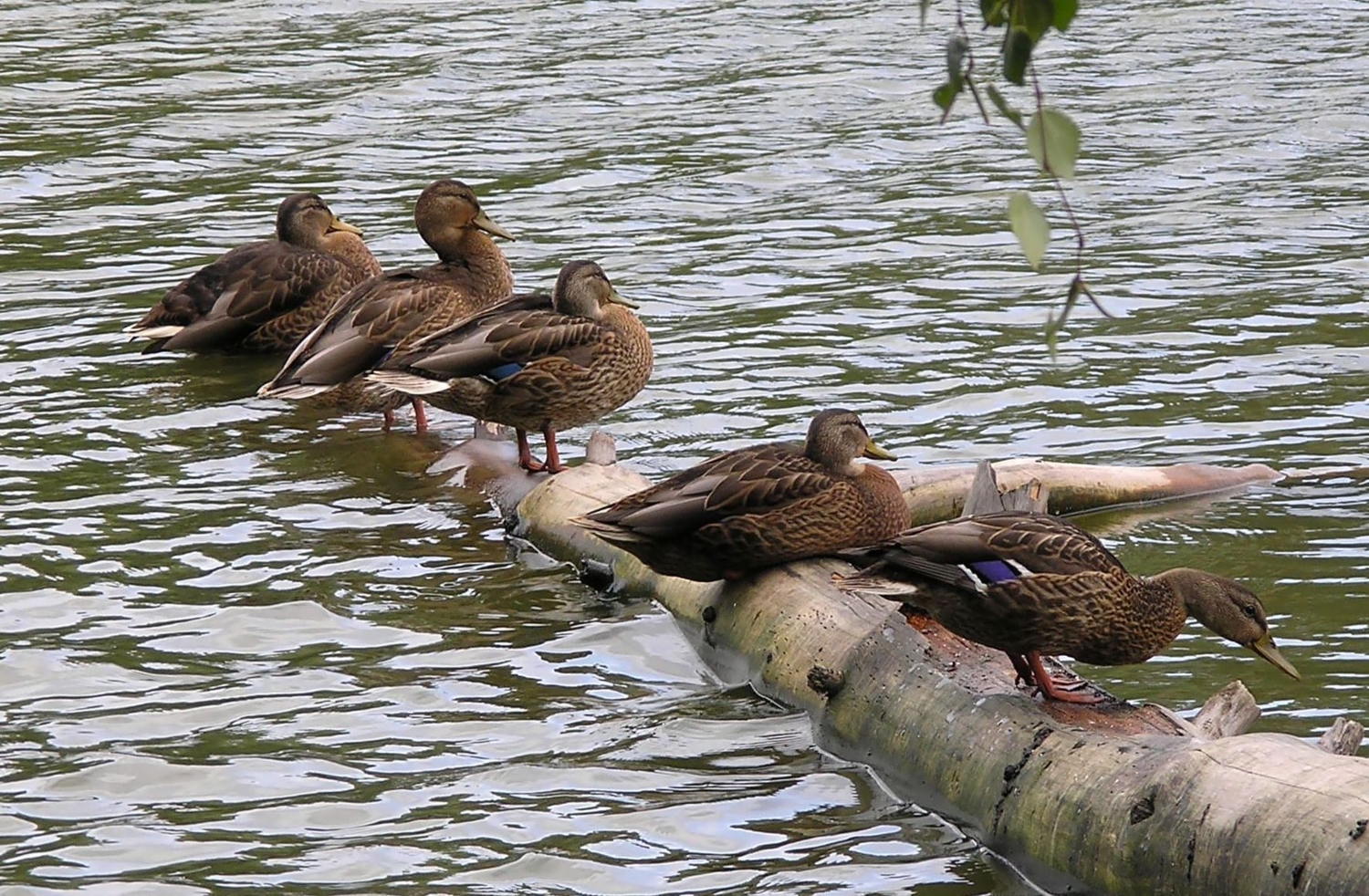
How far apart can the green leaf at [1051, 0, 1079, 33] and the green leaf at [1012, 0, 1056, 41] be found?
0.05 ft

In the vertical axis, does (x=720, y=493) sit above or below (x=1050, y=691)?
above

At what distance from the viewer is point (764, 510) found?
23.0 ft

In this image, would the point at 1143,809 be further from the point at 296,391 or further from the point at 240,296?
the point at 240,296

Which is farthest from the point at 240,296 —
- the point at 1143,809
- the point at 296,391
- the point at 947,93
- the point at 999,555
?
the point at 947,93

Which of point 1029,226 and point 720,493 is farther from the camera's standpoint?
point 720,493

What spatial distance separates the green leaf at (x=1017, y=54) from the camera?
2547 mm

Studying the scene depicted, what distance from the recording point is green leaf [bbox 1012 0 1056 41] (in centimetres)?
257

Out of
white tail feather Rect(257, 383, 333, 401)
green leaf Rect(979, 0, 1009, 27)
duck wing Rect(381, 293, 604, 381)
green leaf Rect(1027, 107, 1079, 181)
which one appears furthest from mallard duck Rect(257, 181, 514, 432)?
green leaf Rect(1027, 107, 1079, 181)

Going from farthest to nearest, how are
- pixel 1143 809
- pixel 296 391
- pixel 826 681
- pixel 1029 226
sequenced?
pixel 296 391 < pixel 826 681 < pixel 1143 809 < pixel 1029 226

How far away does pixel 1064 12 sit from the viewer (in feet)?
8.27

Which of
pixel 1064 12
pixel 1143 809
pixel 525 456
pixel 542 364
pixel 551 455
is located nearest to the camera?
pixel 1064 12

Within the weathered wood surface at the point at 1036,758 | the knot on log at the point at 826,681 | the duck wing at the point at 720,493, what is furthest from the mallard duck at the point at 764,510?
the knot on log at the point at 826,681

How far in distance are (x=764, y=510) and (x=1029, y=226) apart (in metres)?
4.65

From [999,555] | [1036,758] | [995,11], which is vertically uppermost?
[995,11]
